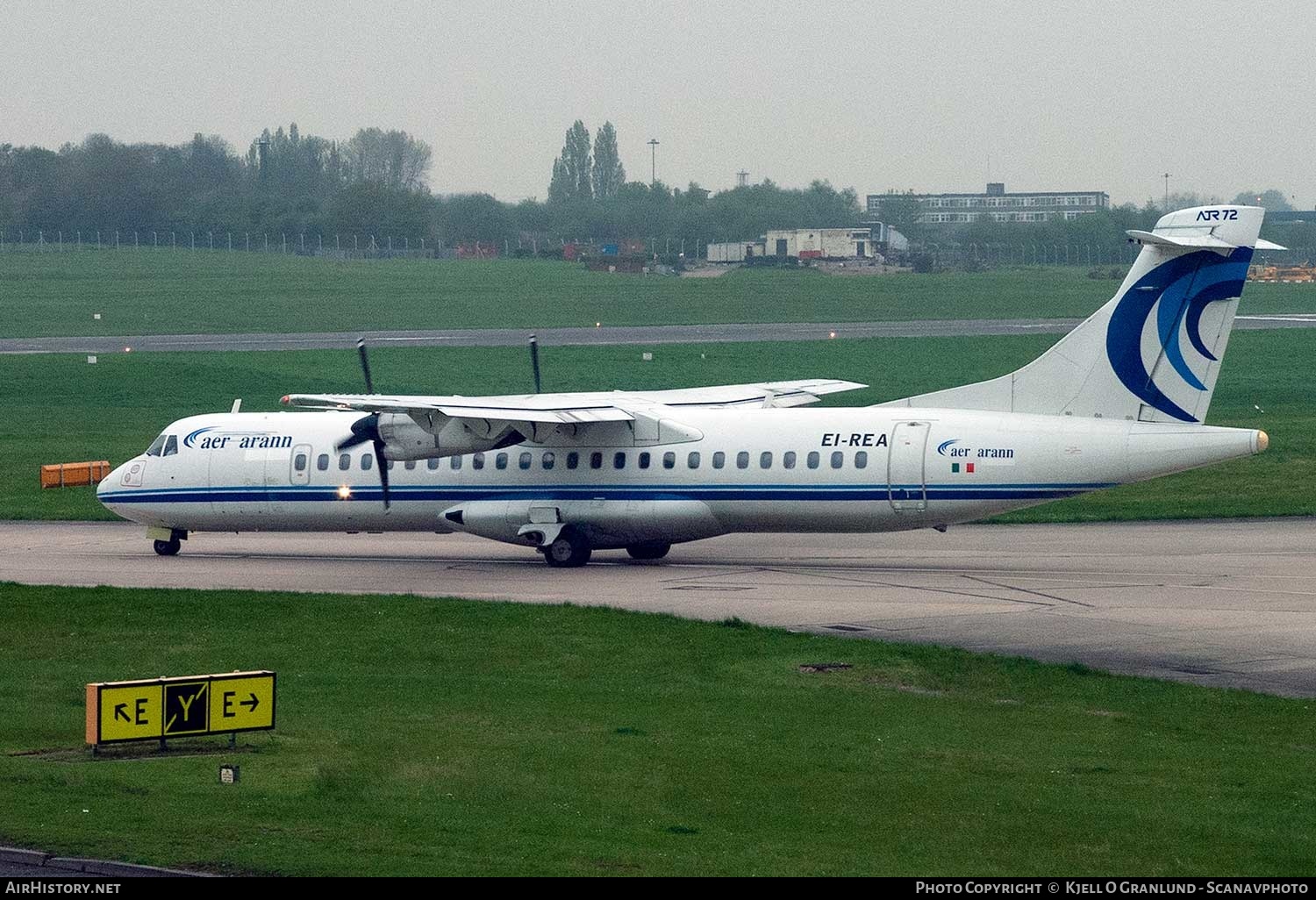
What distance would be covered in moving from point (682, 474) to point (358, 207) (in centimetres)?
11527

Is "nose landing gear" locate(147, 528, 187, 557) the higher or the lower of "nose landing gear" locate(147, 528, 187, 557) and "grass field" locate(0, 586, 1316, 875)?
the lower

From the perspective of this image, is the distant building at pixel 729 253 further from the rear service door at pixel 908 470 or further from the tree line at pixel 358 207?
the rear service door at pixel 908 470

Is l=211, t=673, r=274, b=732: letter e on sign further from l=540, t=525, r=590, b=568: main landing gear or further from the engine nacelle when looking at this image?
l=540, t=525, r=590, b=568: main landing gear

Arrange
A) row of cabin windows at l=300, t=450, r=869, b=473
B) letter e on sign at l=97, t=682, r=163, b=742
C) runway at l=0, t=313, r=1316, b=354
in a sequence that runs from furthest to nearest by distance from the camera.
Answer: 1. runway at l=0, t=313, r=1316, b=354
2. row of cabin windows at l=300, t=450, r=869, b=473
3. letter e on sign at l=97, t=682, r=163, b=742

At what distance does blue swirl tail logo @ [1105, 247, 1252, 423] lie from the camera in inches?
1201

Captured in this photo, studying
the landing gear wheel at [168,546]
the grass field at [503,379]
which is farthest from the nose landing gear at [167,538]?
the grass field at [503,379]

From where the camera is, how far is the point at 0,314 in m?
104

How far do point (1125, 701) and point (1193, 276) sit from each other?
11.2 m

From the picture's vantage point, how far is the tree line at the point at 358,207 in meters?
145

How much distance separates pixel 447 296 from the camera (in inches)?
4619

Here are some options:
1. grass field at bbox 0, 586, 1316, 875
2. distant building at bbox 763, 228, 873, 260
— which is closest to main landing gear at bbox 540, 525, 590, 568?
grass field at bbox 0, 586, 1316, 875

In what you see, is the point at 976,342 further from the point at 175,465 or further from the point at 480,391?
the point at 175,465

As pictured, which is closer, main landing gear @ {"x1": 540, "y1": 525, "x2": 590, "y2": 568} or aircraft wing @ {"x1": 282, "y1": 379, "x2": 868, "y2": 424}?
aircraft wing @ {"x1": 282, "y1": 379, "x2": 868, "y2": 424}

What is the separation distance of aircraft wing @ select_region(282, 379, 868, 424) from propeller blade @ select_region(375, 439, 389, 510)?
1.05m
